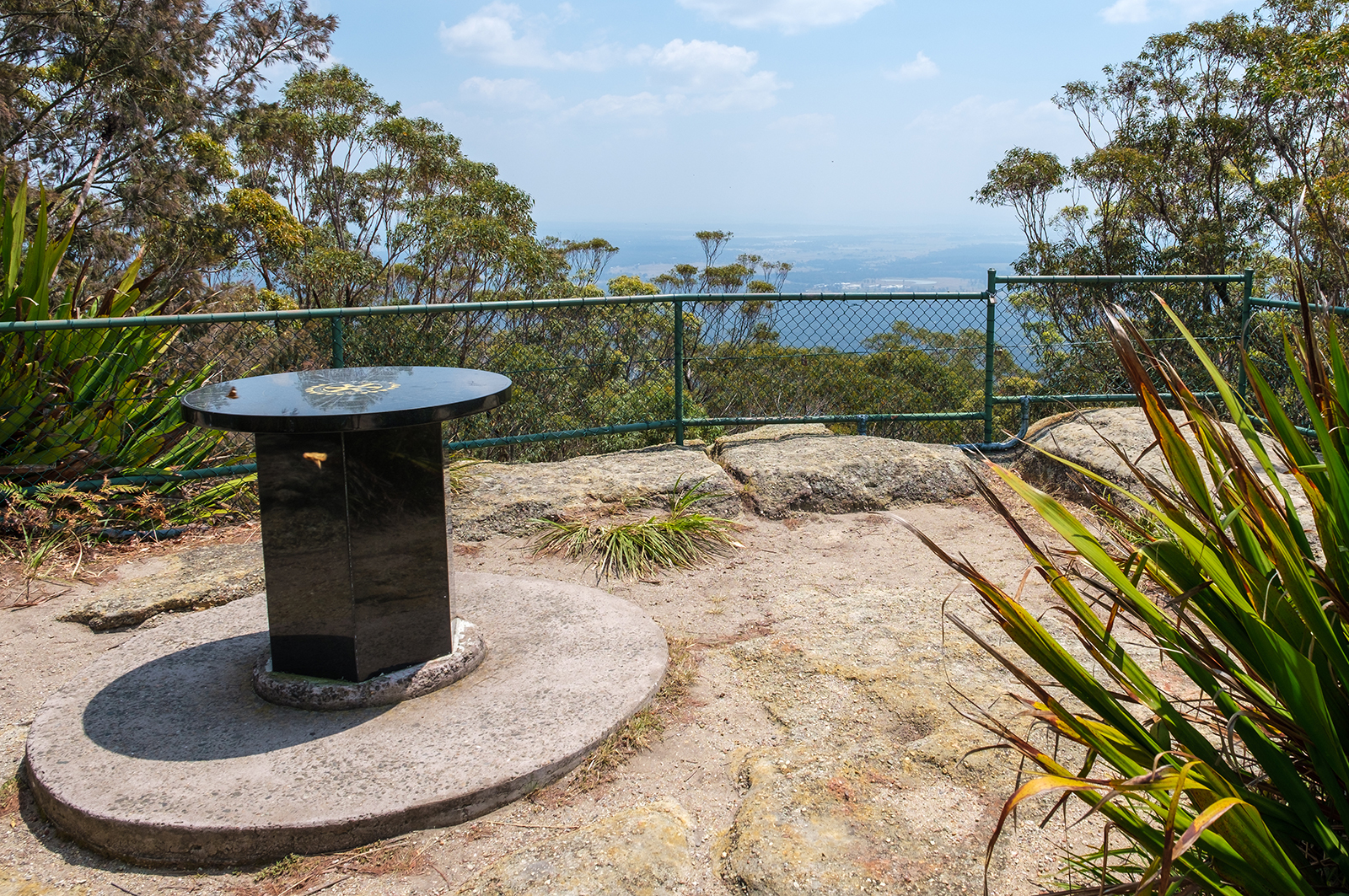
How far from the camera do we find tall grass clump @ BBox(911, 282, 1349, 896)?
1.47 metres

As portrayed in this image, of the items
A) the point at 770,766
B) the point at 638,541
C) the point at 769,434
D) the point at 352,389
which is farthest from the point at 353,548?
the point at 769,434

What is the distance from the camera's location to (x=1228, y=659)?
5.84 feet

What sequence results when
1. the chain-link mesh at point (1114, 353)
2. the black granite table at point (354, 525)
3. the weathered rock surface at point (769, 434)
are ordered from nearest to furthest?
1. the black granite table at point (354, 525)
2. the weathered rock surface at point (769, 434)
3. the chain-link mesh at point (1114, 353)

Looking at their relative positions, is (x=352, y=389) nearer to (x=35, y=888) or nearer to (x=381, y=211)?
(x=35, y=888)

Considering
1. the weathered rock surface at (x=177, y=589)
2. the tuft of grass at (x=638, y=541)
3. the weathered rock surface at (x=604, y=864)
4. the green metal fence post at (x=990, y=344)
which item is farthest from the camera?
the green metal fence post at (x=990, y=344)

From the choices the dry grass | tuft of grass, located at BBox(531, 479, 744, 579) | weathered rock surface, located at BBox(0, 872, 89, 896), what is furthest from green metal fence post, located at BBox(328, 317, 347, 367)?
the dry grass

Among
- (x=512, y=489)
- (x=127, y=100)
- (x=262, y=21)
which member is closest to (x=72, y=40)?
(x=127, y=100)

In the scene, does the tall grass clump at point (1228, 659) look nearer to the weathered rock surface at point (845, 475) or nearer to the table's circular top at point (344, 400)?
the table's circular top at point (344, 400)

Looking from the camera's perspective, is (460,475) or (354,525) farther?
(460,475)

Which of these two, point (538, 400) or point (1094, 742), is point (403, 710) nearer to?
point (1094, 742)

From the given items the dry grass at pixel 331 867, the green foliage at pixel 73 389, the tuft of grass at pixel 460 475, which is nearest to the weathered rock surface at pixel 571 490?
the tuft of grass at pixel 460 475

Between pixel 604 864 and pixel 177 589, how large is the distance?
3253mm

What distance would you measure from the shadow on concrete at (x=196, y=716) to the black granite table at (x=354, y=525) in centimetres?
19

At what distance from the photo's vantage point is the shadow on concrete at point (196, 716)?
118 inches
